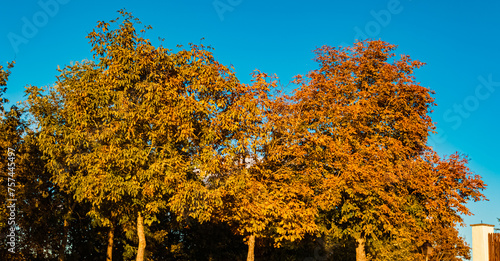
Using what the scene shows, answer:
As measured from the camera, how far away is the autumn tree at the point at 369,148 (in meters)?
25.9

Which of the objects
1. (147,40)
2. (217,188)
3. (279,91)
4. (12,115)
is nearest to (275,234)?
(217,188)

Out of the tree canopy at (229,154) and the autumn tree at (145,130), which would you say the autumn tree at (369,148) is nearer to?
the tree canopy at (229,154)

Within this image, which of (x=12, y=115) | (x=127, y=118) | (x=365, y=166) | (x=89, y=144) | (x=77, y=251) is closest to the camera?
(x=127, y=118)

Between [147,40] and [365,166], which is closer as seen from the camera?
[147,40]

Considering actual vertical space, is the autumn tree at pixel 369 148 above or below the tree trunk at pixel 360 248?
above

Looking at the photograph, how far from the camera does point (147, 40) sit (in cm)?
2241

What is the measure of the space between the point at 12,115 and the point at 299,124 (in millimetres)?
14488

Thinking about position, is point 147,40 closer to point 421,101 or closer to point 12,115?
point 12,115

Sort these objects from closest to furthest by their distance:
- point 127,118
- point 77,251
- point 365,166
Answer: point 127,118 → point 365,166 → point 77,251

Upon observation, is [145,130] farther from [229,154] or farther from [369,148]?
[369,148]

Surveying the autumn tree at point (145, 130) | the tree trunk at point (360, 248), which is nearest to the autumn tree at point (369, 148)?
the tree trunk at point (360, 248)

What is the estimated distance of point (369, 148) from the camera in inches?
1054

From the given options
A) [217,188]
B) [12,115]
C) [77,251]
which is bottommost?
[77,251]

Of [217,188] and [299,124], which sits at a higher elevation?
[299,124]
